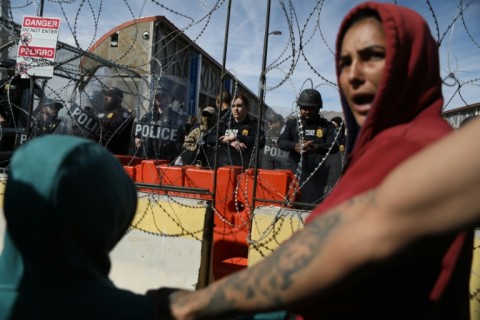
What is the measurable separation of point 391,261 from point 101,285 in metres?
0.68

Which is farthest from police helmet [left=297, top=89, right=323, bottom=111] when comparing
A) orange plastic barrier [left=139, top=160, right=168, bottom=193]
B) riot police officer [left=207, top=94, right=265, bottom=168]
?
orange plastic barrier [left=139, top=160, right=168, bottom=193]

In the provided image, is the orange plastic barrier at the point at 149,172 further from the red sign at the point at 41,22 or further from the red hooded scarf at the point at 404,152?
the red hooded scarf at the point at 404,152

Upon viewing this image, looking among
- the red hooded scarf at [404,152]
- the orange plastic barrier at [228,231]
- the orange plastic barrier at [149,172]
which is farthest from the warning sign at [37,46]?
the red hooded scarf at [404,152]

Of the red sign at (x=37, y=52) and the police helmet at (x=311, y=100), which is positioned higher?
the red sign at (x=37, y=52)

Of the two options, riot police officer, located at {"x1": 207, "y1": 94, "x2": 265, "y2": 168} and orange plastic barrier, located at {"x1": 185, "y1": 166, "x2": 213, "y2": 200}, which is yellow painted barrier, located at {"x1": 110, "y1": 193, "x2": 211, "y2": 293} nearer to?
orange plastic barrier, located at {"x1": 185, "y1": 166, "x2": 213, "y2": 200}

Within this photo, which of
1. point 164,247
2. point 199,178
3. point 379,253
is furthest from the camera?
point 199,178

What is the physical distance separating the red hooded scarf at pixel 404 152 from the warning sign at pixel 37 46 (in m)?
4.75

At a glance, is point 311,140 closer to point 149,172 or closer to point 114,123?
point 149,172

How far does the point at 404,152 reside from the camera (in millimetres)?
775

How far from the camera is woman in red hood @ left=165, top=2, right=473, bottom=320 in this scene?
0.70m

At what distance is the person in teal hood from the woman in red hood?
8.8 inches

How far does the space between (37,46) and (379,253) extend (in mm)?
5348

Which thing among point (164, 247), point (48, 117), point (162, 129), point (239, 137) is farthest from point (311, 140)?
point (48, 117)

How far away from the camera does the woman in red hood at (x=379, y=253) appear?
698mm
